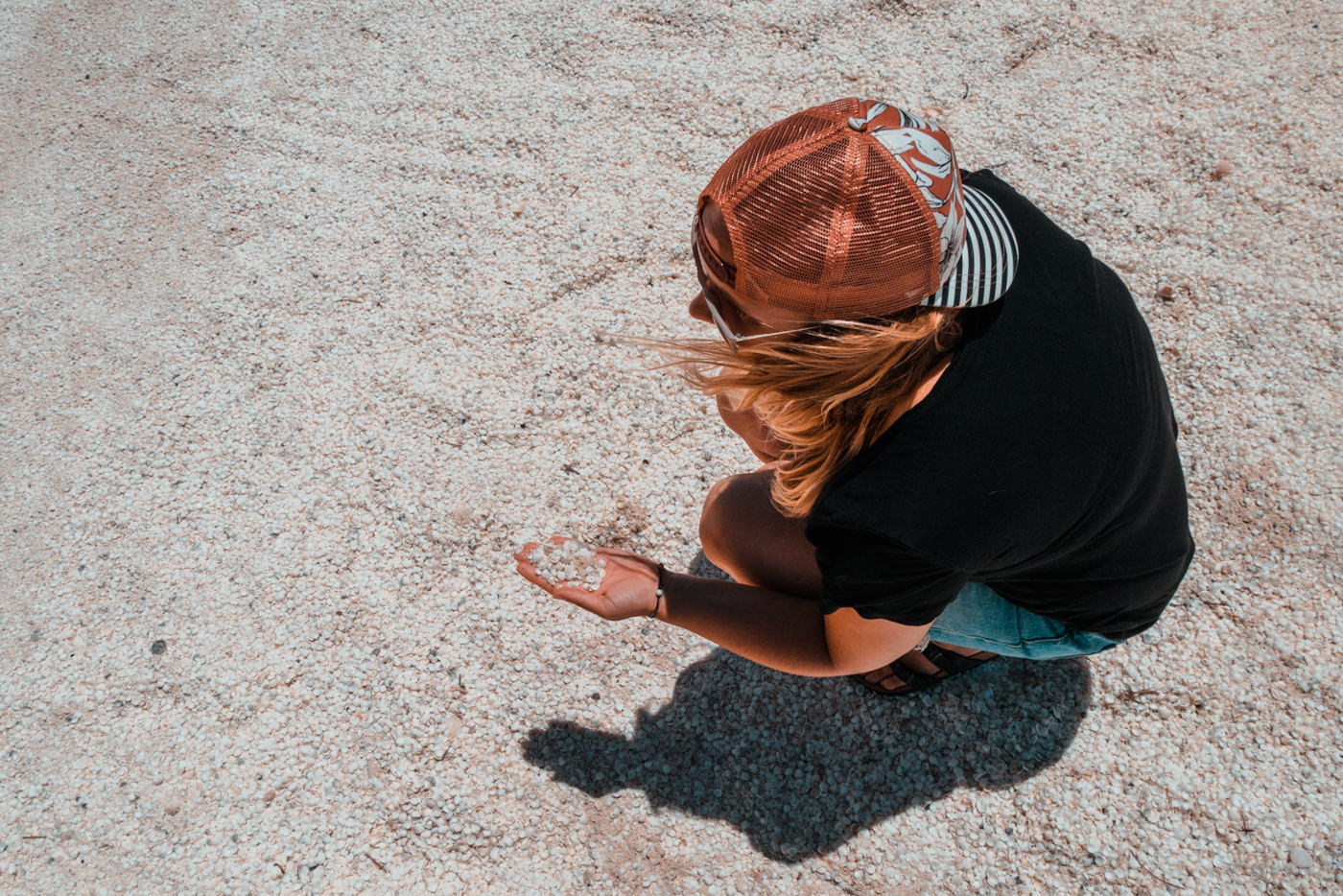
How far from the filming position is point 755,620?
4.78 feet

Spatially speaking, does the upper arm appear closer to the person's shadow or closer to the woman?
the woman

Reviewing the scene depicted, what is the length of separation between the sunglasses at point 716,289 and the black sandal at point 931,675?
3.04ft

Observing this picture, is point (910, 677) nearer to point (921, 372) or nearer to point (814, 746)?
point (814, 746)

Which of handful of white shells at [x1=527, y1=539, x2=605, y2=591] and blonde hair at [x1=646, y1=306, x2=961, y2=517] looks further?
handful of white shells at [x1=527, y1=539, x2=605, y2=591]

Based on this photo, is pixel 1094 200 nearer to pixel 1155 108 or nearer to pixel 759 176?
pixel 1155 108

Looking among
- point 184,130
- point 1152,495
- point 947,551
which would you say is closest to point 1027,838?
point 1152,495

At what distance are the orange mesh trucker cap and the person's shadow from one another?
3.45 feet

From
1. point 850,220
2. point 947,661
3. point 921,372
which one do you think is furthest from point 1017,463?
point 947,661

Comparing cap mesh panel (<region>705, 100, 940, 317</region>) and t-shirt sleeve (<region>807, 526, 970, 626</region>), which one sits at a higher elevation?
cap mesh panel (<region>705, 100, 940, 317</region>)

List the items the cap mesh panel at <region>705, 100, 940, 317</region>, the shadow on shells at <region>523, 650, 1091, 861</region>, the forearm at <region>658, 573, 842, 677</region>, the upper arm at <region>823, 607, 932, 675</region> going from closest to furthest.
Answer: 1. the cap mesh panel at <region>705, 100, 940, 317</region>
2. the upper arm at <region>823, 607, 932, 675</region>
3. the forearm at <region>658, 573, 842, 677</region>
4. the shadow on shells at <region>523, 650, 1091, 861</region>

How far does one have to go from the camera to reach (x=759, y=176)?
0.99m

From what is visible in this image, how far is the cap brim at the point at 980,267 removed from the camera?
1.01 meters

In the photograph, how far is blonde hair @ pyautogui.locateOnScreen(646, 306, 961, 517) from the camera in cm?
100

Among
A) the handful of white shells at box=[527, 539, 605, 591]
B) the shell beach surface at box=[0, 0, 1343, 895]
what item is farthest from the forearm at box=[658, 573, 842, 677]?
the shell beach surface at box=[0, 0, 1343, 895]
